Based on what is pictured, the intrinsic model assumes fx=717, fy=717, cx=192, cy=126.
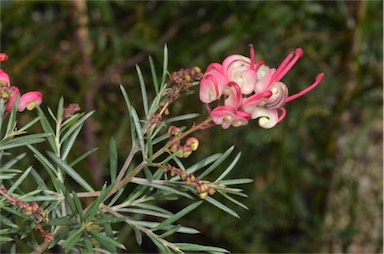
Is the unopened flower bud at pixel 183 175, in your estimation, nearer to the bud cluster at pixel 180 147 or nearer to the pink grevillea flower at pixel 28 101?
the bud cluster at pixel 180 147

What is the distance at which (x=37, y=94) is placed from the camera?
21.0 inches

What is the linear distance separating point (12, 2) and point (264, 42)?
1.43 ft

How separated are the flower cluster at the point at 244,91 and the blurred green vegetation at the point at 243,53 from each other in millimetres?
625

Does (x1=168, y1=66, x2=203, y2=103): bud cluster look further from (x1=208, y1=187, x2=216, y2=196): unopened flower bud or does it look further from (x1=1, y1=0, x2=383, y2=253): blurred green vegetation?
(x1=1, y1=0, x2=383, y2=253): blurred green vegetation

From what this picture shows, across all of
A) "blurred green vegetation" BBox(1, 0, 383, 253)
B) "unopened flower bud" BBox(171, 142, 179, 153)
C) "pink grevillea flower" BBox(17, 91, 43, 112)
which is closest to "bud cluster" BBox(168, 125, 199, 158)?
"unopened flower bud" BBox(171, 142, 179, 153)

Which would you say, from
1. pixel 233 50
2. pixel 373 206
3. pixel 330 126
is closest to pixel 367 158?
pixel 373 206

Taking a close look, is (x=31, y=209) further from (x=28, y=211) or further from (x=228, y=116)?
(x=228, y=116)

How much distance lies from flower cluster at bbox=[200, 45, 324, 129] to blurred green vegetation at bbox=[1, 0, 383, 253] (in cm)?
62

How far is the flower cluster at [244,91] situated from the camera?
1.65ft

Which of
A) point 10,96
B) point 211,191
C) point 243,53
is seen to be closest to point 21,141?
point 10,96

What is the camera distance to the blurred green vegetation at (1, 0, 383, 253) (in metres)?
1.27

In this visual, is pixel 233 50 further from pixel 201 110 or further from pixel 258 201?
pixel 258 201

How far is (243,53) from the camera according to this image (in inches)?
51.6

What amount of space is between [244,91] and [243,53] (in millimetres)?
811
